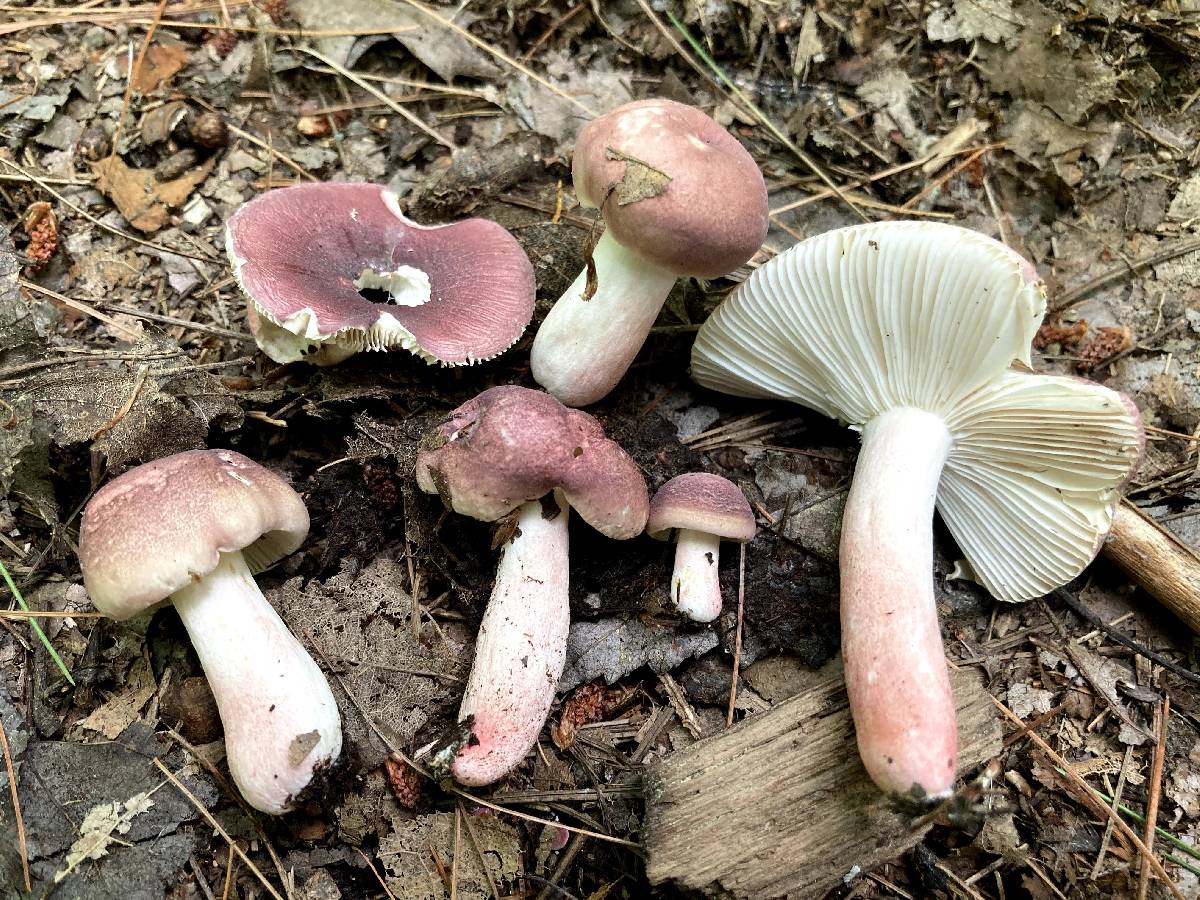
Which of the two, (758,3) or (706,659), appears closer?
(706,659)

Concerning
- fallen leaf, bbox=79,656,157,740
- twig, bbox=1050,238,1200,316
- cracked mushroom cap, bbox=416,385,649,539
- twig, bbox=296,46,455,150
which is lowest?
fallen leaf, bbox=79,656,157,740

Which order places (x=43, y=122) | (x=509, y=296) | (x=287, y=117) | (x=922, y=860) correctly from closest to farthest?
1. (x=922, y=860)
2. (x=509, y=296)
3. (x=43, y=122)
4. (x=287, y=117)

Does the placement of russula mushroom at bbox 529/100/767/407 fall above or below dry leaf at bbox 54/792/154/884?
above

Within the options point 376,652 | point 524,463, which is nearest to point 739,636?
point 524,463

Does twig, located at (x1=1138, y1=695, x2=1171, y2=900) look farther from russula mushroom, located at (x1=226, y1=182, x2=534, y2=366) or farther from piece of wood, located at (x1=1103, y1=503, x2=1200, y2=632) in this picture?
russula mushroom, located at (x1=226, y1=182, x2=534, y2=366)

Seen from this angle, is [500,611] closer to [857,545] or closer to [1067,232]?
Answer: [857,545]

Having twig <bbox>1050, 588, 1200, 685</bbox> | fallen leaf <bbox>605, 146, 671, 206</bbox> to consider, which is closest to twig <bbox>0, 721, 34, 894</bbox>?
fallen leaf <bbox>605, 146, 671, 206</bbox>

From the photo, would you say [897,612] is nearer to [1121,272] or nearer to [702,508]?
[702,508]

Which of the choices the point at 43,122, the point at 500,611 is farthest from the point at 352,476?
the point at 43,122
